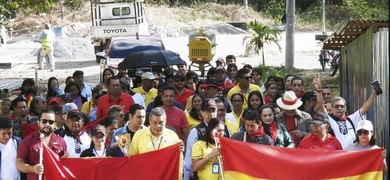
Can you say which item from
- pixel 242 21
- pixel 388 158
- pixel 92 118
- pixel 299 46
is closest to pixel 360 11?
pixel 299 46

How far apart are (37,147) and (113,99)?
3.87 m

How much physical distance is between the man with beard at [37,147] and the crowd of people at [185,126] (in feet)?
0.04

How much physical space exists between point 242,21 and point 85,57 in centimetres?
2150

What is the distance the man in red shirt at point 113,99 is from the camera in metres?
14.0

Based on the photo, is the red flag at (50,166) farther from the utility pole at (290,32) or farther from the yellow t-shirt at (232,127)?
the utility pole at (290,32)

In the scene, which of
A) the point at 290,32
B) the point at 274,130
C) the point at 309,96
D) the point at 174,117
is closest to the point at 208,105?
the point at 274,130

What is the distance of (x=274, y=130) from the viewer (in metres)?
11.0

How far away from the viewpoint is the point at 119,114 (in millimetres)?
12461

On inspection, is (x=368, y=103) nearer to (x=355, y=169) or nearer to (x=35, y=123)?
(x=355, y=169)

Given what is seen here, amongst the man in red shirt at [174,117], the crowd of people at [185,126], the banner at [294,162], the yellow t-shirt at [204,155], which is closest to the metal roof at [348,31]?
the crowd of people at [185,126]

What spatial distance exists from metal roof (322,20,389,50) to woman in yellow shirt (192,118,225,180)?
3.87 meters

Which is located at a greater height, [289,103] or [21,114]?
[289,103]

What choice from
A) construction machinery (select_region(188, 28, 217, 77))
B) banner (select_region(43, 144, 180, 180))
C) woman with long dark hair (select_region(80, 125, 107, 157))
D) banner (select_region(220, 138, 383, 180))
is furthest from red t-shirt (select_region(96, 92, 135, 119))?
construction machinery (select_region(188, 28, 217, 77))

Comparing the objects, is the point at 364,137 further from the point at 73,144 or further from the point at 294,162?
the point at 73,144
